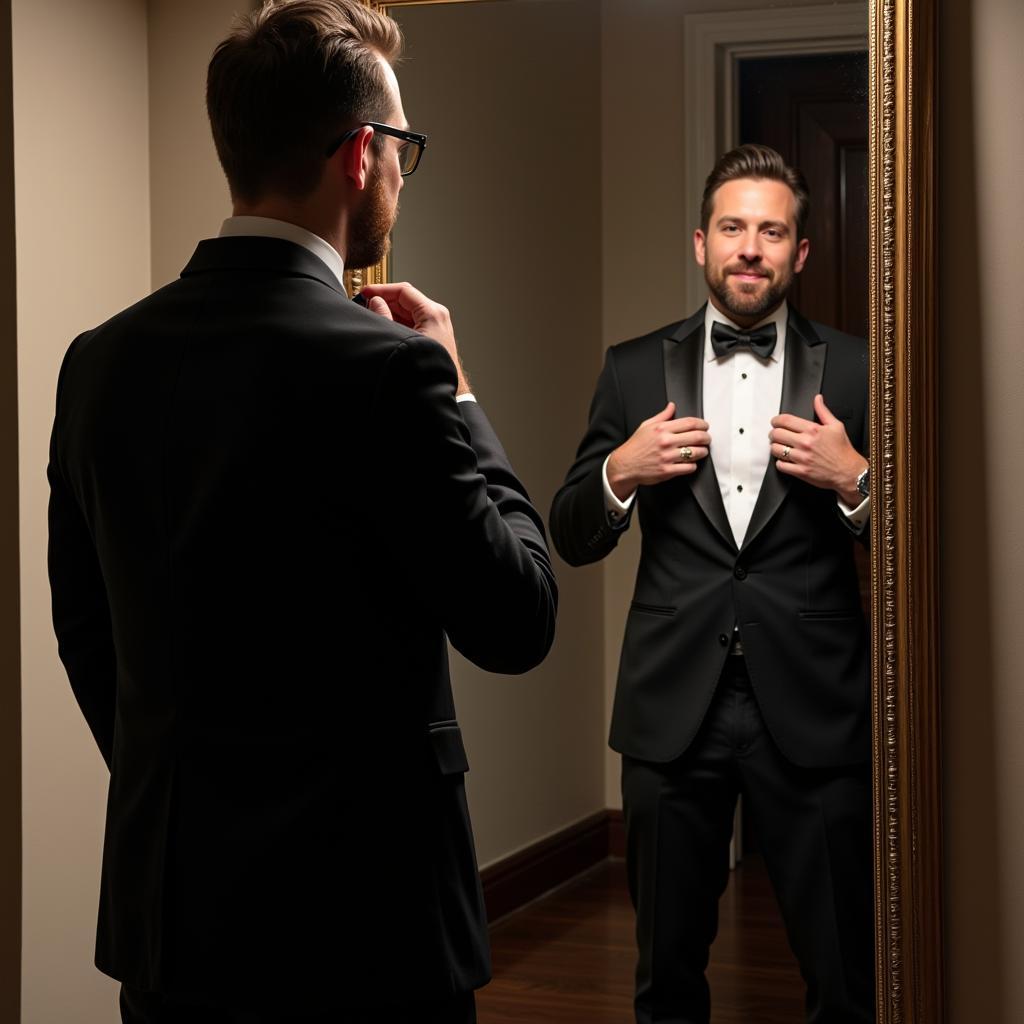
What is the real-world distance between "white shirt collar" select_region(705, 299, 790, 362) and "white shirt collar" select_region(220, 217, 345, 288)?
2.62 ft

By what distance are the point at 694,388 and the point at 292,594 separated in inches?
36.1

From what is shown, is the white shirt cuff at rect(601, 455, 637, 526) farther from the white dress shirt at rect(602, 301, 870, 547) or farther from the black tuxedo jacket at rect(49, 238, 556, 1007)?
the black tuxedo jacket at rect(49, 238, 556, 1007)

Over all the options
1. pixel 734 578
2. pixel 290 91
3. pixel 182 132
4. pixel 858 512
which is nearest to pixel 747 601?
pixel 734 578

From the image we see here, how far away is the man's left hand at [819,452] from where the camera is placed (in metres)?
1.79

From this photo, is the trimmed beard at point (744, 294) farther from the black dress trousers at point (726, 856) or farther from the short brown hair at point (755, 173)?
the black dress trousers at point (726, 856)

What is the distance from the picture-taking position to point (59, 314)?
6.44 feet

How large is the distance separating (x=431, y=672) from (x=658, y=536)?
2.64ft

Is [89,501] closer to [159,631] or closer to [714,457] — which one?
[159,631]

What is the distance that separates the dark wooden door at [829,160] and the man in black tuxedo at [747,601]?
2 centimetres

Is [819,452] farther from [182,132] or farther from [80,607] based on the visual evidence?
[182,132]

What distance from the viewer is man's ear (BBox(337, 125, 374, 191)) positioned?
115cm

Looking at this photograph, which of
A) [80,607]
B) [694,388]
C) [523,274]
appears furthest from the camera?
[523,274]

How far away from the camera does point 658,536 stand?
187 cm

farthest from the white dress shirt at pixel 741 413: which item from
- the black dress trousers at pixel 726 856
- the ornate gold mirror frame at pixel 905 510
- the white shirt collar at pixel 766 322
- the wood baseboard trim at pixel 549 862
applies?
the wood baseboard trim at pixel 549 862
